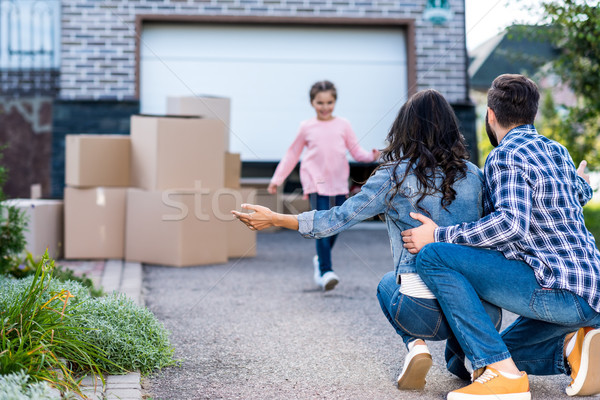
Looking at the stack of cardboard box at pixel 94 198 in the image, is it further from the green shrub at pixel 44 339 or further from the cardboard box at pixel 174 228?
the green shrub at pixel 44 339

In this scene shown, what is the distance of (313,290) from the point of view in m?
5.01

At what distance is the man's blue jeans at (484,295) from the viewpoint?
2467mm

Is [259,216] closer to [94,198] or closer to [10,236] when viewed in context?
[10,236]

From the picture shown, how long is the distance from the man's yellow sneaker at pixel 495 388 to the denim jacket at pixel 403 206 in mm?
450

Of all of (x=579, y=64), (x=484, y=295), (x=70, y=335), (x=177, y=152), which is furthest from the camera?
(x=579, y=64)

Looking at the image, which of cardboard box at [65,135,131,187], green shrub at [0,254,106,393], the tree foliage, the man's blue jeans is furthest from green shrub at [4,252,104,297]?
the tree foliage

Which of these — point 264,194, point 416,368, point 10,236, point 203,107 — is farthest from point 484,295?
point 264,194

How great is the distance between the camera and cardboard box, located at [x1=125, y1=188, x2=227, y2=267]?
583 centimetres

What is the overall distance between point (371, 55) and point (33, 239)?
4897 mm

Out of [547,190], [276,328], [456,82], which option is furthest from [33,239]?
[456,82]

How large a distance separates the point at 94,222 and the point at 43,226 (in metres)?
0.44

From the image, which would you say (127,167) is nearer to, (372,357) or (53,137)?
(53,137)

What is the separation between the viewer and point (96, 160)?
238 inches

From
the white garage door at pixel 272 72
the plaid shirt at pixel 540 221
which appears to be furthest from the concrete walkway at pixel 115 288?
the white garage door at pixel 272 72
